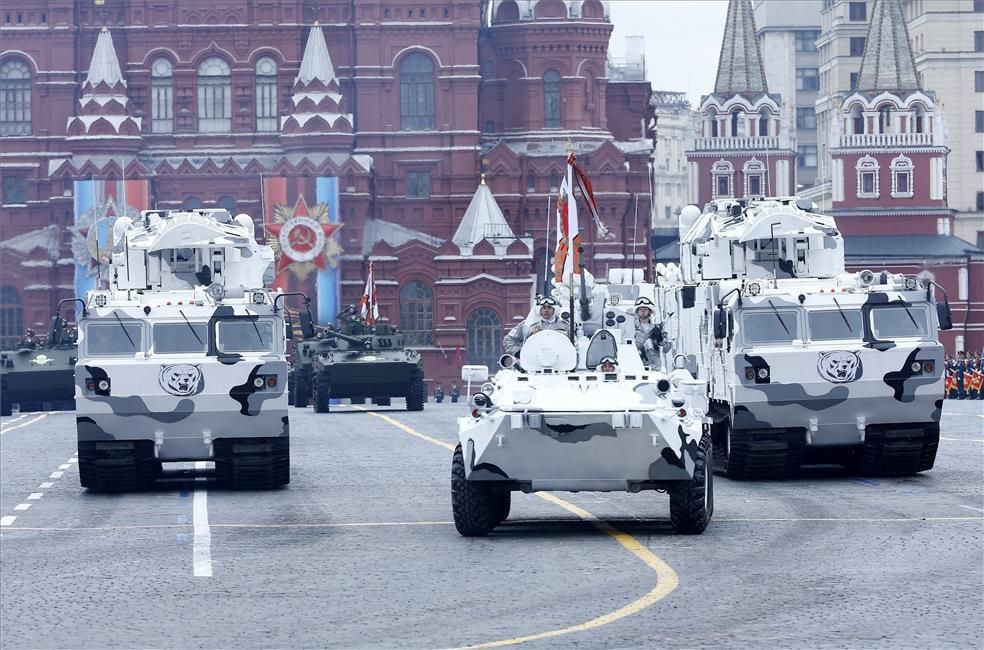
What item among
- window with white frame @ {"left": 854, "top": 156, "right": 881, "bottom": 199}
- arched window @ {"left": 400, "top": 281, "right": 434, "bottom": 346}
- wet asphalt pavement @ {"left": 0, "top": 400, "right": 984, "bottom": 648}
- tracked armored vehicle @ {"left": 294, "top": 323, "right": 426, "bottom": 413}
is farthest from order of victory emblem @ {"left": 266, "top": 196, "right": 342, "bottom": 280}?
wet asphalt pavement @ {"left": 0, "top": 400, "right": 984, "bottom": 648}

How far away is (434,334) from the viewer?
96.0 metres

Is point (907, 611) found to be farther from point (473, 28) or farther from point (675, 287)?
point (473, 28)

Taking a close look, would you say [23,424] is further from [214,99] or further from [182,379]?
[214,99]

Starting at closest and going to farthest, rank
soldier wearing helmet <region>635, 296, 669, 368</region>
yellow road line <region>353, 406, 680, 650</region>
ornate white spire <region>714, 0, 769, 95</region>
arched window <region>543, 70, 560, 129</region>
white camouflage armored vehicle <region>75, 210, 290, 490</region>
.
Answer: yellow road line <region>353, 406, 680, 650</region> → soldier wearing helmet <region>635, 296, 669, 368</region> → white camouflage armored vehicle <region>75, 210, 290, 490</region> → arched window <region>543, 70, 560, 129</region> → ornate white spire <region>714, 0, 769, 95</region>

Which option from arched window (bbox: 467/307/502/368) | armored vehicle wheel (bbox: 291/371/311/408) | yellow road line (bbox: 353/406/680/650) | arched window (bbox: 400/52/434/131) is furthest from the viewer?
arched window (bbox: 400/52/434/131)

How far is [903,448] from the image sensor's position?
87.8 ft

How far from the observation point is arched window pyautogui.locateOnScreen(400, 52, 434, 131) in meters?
101

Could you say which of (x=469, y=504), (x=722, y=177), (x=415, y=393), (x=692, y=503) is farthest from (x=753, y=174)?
→ (x=469, y=504)

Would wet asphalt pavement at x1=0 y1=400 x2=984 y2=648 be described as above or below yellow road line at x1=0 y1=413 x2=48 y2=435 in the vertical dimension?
above

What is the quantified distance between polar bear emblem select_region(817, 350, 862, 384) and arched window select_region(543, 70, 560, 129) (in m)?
76.3

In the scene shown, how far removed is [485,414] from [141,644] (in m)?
6.59

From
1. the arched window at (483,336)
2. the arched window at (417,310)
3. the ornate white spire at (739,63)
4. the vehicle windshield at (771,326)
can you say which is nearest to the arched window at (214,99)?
the arched window at (417,310)

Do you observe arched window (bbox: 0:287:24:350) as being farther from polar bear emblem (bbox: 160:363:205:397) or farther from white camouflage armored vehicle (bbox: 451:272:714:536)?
white camouflage armored vehicle (bbox: 451:272:714:536)

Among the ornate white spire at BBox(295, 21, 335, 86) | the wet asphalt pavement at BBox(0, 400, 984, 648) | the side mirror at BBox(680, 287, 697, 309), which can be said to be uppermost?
the ornate white spire at BBox(295, 21, 335, 86)
